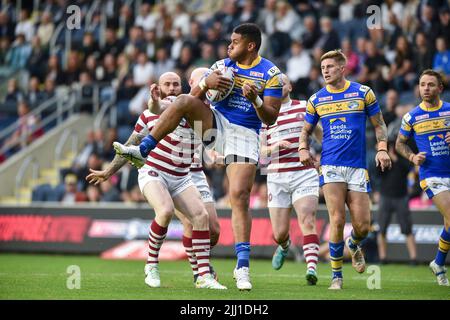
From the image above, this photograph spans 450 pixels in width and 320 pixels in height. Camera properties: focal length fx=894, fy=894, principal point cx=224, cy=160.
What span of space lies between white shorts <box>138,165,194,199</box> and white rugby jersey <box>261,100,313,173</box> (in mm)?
1996

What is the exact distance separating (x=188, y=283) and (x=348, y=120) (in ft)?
9.68

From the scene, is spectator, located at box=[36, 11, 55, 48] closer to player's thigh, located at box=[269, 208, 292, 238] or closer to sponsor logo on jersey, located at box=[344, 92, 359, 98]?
player's thigh, located at box=[269, 208, 292, 238]

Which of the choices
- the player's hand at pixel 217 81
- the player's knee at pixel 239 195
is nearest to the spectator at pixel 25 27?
the player's hand at pixel 217 81

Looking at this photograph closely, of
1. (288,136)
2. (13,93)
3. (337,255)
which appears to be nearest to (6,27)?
(13,93)

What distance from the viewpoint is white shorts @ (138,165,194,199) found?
36.3ft

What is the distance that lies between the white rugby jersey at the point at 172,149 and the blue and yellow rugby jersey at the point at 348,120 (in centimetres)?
173

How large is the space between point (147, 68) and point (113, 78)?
1.62 meters

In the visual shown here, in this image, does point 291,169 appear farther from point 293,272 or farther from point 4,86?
point 4,86

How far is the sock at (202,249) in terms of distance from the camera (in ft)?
34.3

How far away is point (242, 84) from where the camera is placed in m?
10.4

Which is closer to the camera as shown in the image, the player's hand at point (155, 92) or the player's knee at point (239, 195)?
the player's knee at point (239, 195)

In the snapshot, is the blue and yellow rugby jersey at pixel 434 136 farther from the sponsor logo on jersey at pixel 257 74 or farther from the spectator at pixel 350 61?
the spectator at pixel 350 61

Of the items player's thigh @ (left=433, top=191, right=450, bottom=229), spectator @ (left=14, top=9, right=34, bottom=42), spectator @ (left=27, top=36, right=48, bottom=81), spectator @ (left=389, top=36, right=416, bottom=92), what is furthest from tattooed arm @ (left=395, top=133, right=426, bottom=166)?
spectator @ (left=14, top=9, right=34, bottom=42)
